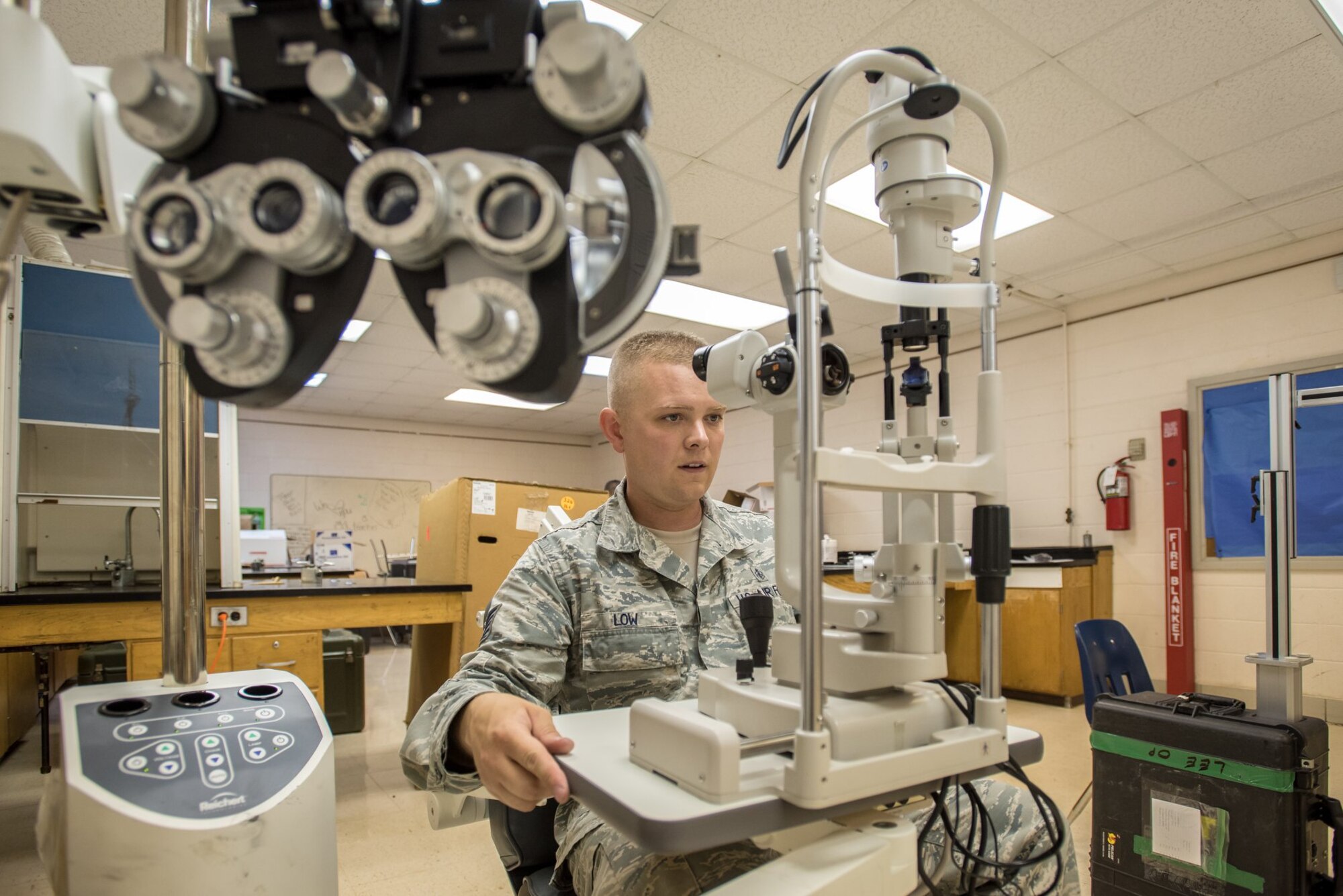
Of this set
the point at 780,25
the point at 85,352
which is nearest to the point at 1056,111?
the point at 780,25

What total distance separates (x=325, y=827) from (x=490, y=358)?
1.95ft

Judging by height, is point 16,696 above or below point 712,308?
below

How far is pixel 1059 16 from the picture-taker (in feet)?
7.00

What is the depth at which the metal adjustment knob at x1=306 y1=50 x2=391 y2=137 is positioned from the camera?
385mm

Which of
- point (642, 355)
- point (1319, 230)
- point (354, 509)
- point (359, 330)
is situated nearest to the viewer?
point (642, 355)

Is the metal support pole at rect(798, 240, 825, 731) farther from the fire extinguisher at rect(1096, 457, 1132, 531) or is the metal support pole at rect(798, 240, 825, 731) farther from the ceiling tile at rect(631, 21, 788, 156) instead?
the fire extinguisher at rect(1096, 457, 1132, 531)

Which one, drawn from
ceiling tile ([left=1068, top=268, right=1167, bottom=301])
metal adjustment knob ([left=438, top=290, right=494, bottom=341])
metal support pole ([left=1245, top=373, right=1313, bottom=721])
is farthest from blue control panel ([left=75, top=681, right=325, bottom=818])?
ceiling tile ([left=1068, top=268, right=1167, bottom=301])

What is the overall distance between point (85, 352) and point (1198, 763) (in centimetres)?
323

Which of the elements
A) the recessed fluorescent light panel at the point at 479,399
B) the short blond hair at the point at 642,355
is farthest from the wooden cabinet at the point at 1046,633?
the recessed fluorescent light panel at the point at 479,399

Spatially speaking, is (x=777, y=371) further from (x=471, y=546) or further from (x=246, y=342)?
(x=471, y=546)

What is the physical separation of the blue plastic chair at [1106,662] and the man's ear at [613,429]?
1550mm

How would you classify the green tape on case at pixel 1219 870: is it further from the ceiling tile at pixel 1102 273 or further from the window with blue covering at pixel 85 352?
the ceiling tile at pixel 1102 273

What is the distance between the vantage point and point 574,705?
1.21 m

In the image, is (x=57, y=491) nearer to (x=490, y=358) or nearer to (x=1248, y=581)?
(x=490, y=358)
